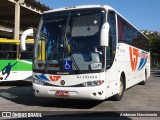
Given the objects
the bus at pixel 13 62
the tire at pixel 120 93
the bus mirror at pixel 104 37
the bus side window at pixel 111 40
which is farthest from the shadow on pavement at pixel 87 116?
the bus at pixel 13 62

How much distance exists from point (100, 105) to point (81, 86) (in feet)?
4.88

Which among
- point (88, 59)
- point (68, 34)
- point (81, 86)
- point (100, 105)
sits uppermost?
point (68, 34)

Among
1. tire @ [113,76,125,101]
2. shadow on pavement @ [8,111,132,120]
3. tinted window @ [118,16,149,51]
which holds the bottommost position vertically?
shadow on pavement @ [8,111,132,120]

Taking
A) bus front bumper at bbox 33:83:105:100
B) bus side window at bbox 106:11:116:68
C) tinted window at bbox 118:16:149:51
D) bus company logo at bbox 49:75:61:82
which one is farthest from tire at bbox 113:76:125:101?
bus company logo at bbox 49:75:61:82

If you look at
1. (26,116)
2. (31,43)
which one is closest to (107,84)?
(26,116)

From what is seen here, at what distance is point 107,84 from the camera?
10180 mm

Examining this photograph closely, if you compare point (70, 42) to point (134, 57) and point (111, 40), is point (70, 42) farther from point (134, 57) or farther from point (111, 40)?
point (134, 57)

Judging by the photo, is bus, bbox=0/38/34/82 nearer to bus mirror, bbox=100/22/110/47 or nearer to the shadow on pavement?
the shadow on pavement

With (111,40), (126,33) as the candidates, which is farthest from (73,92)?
(126,33)

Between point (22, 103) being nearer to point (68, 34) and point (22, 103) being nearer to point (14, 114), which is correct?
point (14, 114)

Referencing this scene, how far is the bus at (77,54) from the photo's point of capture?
9.81 meters

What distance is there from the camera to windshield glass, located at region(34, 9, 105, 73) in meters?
9.88

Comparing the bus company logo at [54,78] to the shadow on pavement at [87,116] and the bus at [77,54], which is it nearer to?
the bus at [77,54]

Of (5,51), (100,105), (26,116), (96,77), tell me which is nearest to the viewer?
(26,116)
